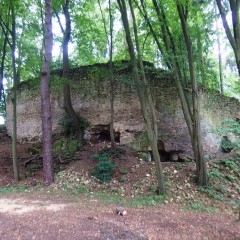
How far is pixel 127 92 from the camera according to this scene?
9.38 metres

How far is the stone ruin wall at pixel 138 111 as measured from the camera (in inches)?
352

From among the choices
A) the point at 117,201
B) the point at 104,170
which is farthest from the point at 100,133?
the point at 117,201

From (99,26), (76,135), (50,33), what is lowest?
(76,135)

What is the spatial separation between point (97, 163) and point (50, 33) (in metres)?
4.67

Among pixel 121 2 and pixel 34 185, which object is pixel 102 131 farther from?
pixel 121 2

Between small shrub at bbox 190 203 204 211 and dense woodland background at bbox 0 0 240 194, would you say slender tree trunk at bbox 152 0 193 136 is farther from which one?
small shrub at bbox 190 203 204 211

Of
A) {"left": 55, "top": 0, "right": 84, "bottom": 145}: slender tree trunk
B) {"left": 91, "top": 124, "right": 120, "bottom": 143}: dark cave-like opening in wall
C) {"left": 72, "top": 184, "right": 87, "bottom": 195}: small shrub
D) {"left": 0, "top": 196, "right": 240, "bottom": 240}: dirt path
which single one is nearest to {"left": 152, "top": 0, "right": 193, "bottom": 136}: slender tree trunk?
{"left": 0, "top": 196, "right": 240, "bottom": 240}: dirt path

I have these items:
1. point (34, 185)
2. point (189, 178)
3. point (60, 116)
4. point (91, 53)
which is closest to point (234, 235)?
point (189, 178)

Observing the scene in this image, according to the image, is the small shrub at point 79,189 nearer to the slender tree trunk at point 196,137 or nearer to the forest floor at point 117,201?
the forest floor at point 117,201

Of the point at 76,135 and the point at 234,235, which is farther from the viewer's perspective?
the point at 76,135

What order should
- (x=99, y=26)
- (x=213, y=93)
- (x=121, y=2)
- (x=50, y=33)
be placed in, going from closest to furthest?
(x=121, y=2) → (x=50, y=33) → (x=213, y=93) → (x=99, y=26)

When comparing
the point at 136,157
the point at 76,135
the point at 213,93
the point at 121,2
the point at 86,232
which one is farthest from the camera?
the point at 213,93

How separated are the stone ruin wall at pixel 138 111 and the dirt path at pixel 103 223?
13.4ft

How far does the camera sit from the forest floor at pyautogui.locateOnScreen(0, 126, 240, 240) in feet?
11.7
